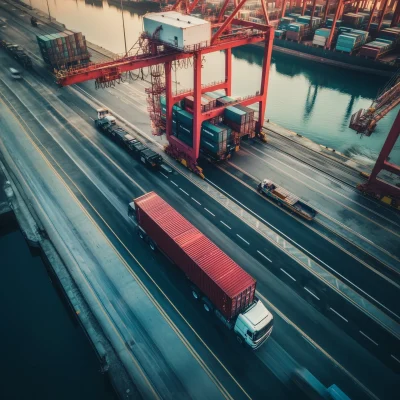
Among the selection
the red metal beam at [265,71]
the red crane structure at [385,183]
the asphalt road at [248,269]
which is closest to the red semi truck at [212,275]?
the asphalt road at [248,269]

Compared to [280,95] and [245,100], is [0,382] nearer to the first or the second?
[245,100]

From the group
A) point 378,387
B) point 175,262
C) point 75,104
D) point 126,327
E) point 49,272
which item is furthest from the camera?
point 75,104

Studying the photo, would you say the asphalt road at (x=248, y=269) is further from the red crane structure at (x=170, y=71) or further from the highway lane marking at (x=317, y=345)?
the red crane structure at (x=170, y=71)

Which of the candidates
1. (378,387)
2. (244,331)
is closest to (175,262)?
(244,331)

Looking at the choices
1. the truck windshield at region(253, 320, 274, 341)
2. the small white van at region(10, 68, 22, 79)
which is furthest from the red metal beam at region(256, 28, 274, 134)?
the small white van at region(10, 68, 22, 79)

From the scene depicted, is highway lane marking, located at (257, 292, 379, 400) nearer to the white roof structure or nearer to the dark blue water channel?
the dark blue water channel

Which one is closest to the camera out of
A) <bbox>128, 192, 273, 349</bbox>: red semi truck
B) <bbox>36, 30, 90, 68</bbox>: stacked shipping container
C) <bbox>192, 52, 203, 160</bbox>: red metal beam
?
<bbox>128, 192, 273, 349</bbox>: red semi truck
